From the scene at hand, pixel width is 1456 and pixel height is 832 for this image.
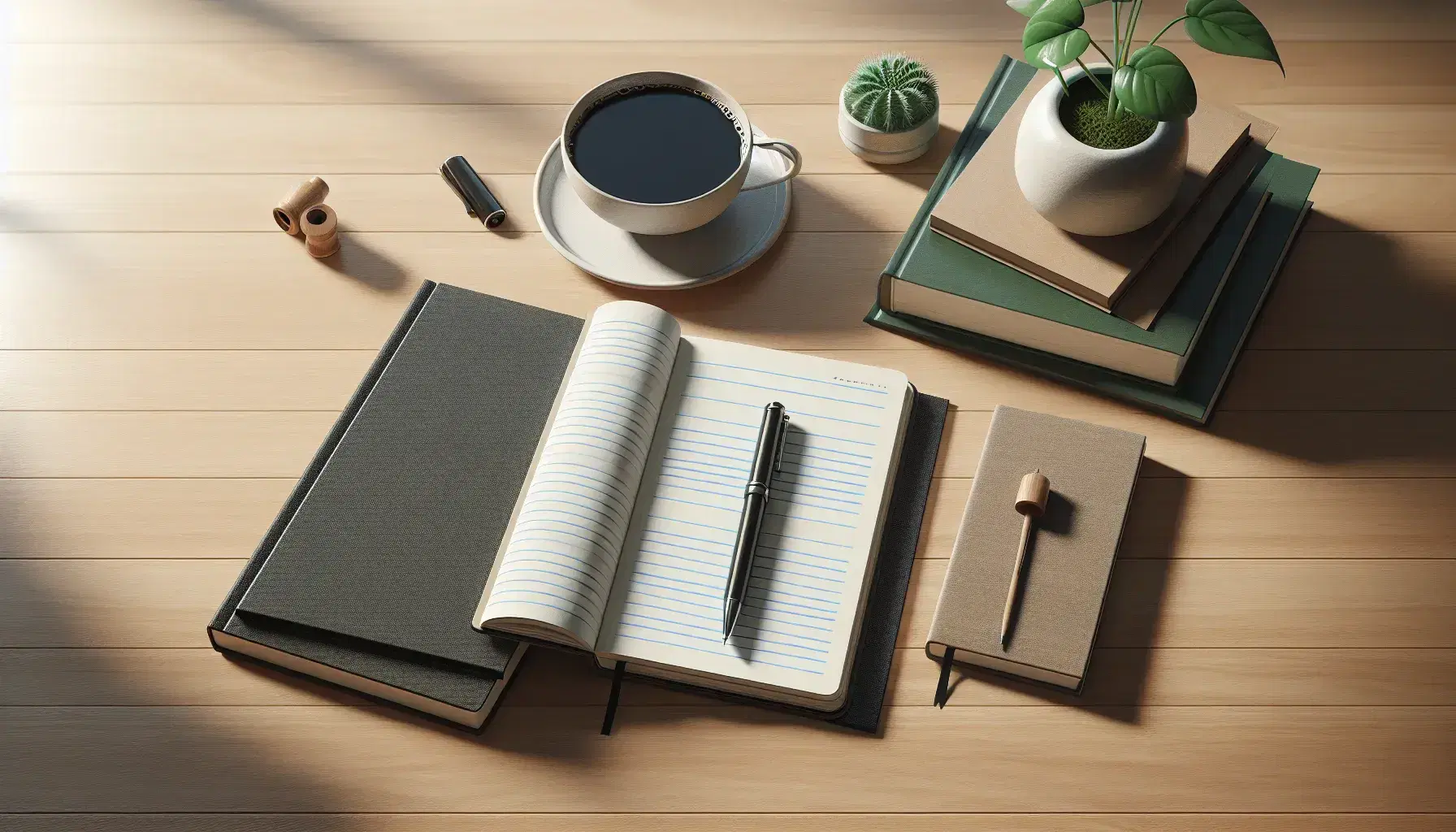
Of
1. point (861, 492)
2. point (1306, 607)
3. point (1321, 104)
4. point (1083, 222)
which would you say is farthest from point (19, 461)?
point (1321, 104)

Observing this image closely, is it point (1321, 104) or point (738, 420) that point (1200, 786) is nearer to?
point (738, 420)

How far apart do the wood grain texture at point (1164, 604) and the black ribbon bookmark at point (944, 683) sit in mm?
27

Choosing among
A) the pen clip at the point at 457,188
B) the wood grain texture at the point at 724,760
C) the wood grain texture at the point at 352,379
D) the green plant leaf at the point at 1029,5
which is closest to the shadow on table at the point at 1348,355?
the wood grain texture at the point at 352,379

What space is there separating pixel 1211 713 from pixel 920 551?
241mm

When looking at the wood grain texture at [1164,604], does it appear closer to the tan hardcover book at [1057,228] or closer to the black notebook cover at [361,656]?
the black notebook cover at [361,656]

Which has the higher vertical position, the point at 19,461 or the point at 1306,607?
the point at 1306,607

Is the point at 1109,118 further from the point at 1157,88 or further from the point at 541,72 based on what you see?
the point at 541,72

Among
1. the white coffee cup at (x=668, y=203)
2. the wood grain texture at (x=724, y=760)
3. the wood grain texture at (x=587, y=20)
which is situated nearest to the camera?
the wood grain texture at (x=724, y=760)

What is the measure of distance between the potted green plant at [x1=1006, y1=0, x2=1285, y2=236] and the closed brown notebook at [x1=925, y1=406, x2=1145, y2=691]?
179 millimetres

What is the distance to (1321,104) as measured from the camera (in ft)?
4.07

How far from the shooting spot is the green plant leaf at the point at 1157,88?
86 cm

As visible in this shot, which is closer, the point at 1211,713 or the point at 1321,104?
the point at 1211,713

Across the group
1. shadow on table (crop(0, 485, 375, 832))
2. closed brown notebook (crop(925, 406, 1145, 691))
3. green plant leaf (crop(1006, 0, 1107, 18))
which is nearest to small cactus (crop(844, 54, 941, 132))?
green plant leaf (crop(1006, 0, 1107, 18))

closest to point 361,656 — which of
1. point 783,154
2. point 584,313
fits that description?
point 584,313
